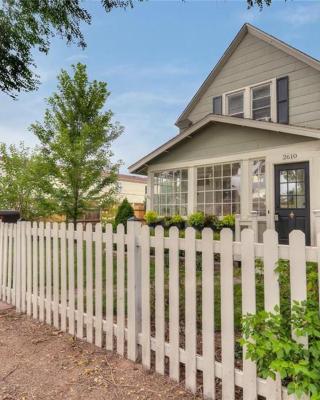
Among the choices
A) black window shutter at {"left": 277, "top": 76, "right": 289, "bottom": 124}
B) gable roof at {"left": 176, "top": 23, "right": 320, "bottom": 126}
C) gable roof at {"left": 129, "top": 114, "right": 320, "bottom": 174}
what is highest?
gable roof at {"left": 176, "top": 23, "right": 320, "bottom": 126}

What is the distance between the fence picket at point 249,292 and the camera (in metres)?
2.02

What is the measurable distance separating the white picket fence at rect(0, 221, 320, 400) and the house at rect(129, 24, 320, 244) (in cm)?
550

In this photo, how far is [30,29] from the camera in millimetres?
4141

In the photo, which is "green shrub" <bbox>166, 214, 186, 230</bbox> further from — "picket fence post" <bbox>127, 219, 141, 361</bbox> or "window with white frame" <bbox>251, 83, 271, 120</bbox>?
"picket fence post" <bbox>127, 219, 141, 361</bbox>

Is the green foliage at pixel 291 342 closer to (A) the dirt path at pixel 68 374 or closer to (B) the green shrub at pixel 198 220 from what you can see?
(A) the dirt path at pixel 68 374

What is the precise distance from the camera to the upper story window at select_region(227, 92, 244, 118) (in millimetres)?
10578

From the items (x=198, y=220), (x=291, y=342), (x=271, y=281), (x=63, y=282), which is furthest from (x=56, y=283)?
(x=198, y=220)

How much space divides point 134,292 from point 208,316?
2.48ft

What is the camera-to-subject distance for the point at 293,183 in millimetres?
8281

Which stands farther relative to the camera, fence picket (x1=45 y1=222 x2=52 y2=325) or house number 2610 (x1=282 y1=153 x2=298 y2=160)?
house number 2610 (x1=282 y1=153 x2=298 y2=160)

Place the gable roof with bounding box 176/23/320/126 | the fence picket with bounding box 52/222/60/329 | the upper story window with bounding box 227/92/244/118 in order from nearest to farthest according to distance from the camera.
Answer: the fence picket with bounding box 52/222/60/329, the gable roof with bounding box 176/23/320/126, the upper story window with bounding box 227/92/244/118

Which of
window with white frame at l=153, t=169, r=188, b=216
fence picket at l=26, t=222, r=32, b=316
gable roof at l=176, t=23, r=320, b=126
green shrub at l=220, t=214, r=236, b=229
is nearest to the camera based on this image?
fence picket at l=26, t=222, r=32, b=316

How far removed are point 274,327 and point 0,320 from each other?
11.2 feet

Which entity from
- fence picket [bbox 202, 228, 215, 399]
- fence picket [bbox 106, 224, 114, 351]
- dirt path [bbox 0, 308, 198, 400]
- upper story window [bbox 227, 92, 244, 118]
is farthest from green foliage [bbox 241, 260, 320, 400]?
upper story window [bbox 227, 92, 244, 118]
